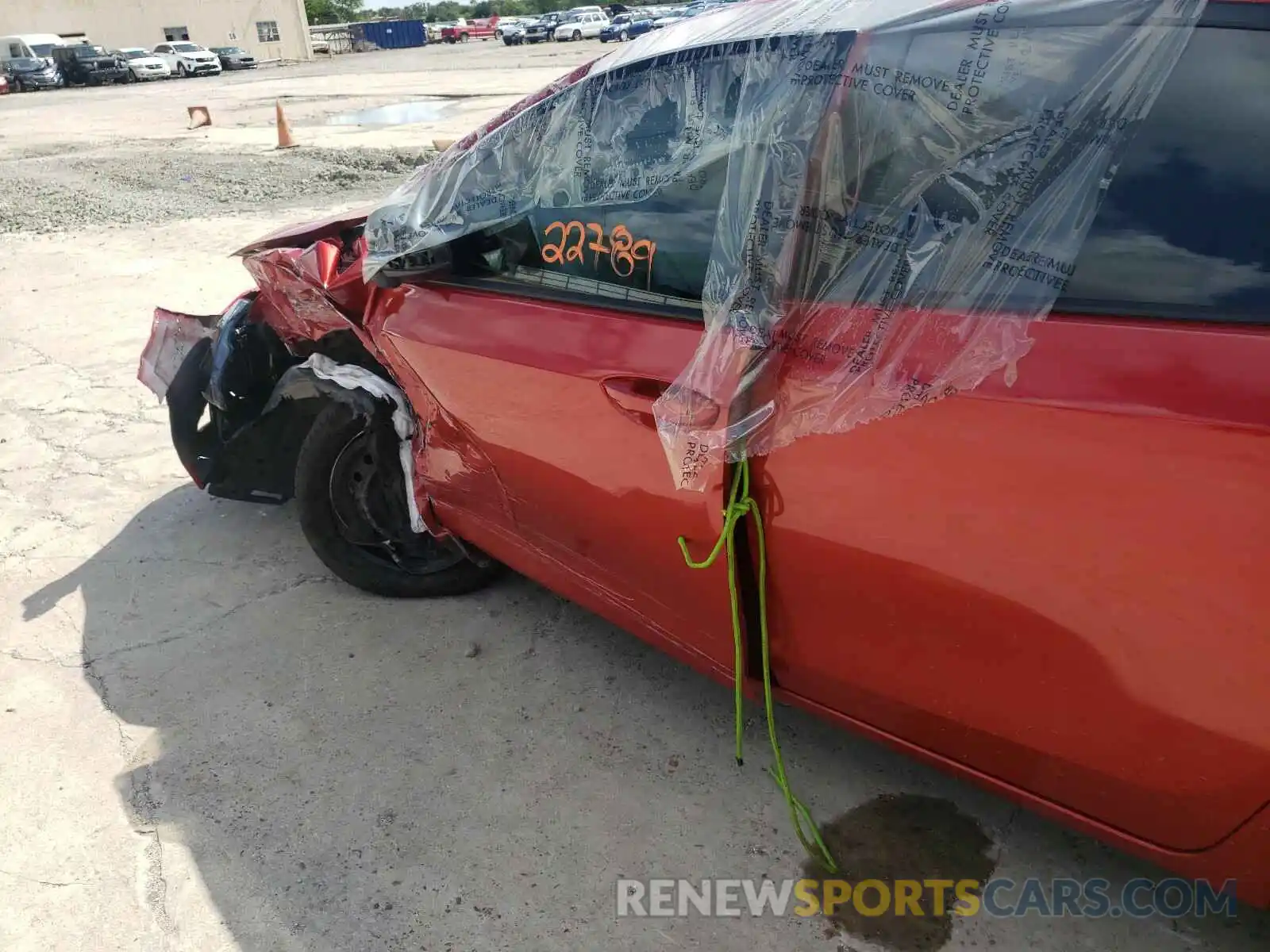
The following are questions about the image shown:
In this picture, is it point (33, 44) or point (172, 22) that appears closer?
point (33, 44)

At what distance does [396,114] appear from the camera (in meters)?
16.5

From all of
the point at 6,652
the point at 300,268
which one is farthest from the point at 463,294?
the point at 6,652

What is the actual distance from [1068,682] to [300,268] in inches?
→ 90.3

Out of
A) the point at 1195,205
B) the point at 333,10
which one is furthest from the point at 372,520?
the point at 333,10

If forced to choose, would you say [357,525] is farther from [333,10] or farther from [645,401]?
[333,10]

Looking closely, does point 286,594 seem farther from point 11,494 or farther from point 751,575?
point 751,575

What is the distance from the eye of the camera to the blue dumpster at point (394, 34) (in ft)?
170

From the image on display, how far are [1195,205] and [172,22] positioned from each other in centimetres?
5354

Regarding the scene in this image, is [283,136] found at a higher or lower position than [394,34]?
higher

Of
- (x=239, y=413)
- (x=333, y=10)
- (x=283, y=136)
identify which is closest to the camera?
(x=239, y=413)

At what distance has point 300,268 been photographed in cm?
278

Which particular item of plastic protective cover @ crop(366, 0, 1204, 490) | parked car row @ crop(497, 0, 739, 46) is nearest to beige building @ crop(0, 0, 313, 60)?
parked car row @ crop(497, 0, 739, 46)

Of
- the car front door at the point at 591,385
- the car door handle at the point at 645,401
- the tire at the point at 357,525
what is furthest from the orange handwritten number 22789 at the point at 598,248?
the tire at the point at 357,525

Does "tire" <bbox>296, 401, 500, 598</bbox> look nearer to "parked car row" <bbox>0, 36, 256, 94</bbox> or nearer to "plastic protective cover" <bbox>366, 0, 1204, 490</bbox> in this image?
"plastic protective cover" <bbox>366, 0, 1204, 490</bbox>
